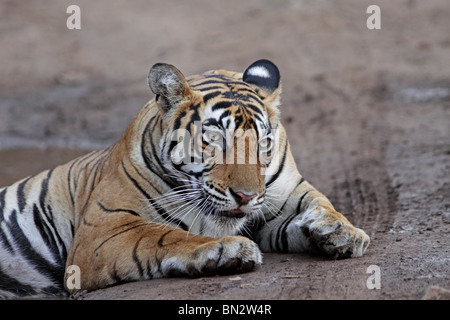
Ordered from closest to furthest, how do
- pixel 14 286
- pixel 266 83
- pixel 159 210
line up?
pixel 159 210 → pixel 266 83 → pixel 14 286

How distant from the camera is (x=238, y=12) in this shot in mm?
11922

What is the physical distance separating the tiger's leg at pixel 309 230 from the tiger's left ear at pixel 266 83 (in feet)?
1.87

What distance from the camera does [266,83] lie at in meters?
4.41

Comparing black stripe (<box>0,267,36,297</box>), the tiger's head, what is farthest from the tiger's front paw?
black stripe (<box>0,267,36,297</box>)

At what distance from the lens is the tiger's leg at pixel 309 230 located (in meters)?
3.95

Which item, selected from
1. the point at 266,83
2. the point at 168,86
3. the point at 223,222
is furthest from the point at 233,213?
the point at 266,83

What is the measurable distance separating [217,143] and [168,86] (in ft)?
1.63

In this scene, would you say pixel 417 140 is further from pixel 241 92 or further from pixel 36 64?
pixel 36 64

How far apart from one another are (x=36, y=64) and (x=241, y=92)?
24.2 feet

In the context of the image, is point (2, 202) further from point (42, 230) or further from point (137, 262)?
point (137, 262)

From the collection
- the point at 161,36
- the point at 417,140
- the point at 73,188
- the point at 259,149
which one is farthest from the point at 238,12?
the point at 259,149

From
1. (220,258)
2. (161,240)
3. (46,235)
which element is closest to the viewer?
(220,258)

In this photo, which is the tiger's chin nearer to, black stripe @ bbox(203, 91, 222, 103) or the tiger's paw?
the tiger's paw

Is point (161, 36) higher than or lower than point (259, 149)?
higher
